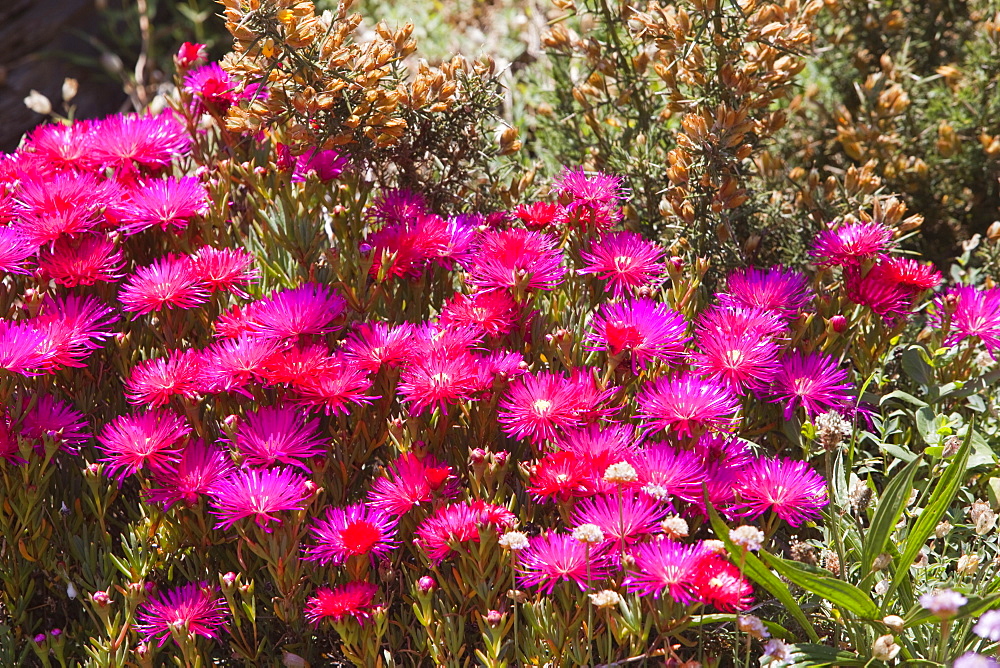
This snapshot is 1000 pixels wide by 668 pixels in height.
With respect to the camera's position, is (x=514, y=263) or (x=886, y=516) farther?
(x=514, y=263)

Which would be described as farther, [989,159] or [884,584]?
[989,159]

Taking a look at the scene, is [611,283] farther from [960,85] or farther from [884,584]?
[960,85]

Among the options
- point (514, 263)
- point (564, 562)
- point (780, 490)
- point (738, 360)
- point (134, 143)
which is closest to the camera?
point (564, 562)

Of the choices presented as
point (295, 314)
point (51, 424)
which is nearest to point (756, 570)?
point (295, 314)

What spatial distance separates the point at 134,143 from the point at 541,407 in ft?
4.03

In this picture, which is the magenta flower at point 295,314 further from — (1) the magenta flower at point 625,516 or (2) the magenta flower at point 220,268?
(1) the magenta flower at point 625,516

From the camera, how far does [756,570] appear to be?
166 centimetres

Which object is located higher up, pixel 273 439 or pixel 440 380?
pixel 440 380

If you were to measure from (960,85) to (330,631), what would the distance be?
267 cm

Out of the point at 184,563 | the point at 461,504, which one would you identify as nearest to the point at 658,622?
the point at 461,504

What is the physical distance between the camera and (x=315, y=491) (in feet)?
5.75

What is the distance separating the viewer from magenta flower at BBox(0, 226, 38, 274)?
1.95 meters

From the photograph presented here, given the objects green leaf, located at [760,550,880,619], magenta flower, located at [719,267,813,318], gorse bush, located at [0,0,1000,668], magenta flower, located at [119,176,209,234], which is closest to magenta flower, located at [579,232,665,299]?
gorse bush, located at [0,0,1000,668]

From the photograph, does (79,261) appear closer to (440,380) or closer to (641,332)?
(440,380)
